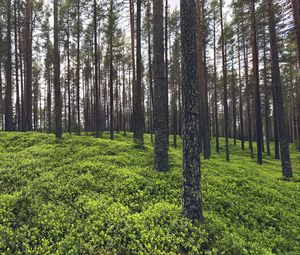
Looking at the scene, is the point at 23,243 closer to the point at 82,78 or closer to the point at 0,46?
the point at 0,46

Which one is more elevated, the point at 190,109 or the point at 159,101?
the point at 159,101

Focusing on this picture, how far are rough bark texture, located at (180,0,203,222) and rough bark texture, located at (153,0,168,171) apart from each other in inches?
113

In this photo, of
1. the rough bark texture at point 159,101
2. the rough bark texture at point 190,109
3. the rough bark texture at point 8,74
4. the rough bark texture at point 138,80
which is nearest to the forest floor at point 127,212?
the rough bark texture at point 159,101

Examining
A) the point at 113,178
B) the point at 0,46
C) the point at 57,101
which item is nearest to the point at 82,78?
the point at 0,46

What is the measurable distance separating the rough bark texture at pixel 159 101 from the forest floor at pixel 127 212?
0.64m

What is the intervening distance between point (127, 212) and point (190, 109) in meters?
3.01

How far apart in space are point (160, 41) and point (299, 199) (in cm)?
840

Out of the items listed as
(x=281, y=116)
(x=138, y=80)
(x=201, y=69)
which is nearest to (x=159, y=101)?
(x=138, y=80)

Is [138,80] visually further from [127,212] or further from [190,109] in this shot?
[127,212]

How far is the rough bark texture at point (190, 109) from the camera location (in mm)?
4848

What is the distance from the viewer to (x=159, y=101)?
8.09 m

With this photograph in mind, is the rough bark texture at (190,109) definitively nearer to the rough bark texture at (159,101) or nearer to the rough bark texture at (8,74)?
the rough bark texture at (159,101)

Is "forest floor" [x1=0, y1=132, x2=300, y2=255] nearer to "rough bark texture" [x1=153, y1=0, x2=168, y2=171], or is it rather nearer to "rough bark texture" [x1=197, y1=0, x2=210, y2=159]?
"rough bark texture" [x1=153, y1=0, x2=168, y2=171]

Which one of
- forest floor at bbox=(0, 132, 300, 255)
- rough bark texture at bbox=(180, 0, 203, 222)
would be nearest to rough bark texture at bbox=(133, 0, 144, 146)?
forest floor at bbox=(0, 132, 300, 255)
